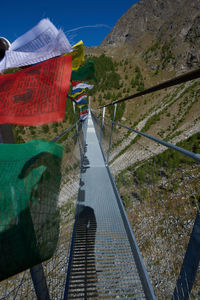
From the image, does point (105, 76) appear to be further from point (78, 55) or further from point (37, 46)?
point (37, 46)

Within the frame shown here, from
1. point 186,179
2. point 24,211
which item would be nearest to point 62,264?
point 24,211

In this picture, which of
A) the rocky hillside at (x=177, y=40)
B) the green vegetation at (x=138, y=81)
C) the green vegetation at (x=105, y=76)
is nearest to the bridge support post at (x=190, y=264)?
the rocky hillside at (x=177, y=40)

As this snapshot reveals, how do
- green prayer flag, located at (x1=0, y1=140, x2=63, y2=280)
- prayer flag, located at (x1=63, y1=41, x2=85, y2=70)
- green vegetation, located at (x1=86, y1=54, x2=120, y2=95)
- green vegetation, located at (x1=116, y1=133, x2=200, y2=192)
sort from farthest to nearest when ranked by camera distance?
1. green vegetation, located at (x1=86, y1=54, x2=120, y2=95)
2. prayer flag, located at (x1=63, y1=41, x2=85, y2=70)
3. green vegetation, located at (x1=116, y1=133, x2=200, y2=192)
4. green prayer flag, located at (x1=0, y1=140, x2=63, y2=280)

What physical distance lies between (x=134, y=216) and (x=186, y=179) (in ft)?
3.75

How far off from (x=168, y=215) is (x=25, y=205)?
1.02 m

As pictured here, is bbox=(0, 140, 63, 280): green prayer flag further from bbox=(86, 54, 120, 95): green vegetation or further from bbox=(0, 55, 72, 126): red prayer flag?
bbox=(86, 54, 120, 95): green vegetation

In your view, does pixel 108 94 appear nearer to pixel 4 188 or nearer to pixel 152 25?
pixel 4 188

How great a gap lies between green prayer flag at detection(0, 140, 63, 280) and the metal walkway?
0.71m

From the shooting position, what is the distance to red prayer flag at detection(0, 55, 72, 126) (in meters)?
0.65

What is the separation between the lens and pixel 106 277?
Result: 1286mm

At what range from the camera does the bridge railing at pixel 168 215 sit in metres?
0.71

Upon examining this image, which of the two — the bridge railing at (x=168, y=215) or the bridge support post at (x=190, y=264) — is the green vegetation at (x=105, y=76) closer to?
the bridge railing at (x=168, y=215)

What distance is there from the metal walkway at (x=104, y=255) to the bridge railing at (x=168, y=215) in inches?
5.0

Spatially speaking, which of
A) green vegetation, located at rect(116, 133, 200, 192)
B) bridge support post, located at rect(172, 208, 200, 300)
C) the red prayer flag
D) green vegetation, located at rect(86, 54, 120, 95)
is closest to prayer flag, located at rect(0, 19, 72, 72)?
the red prayer flag
